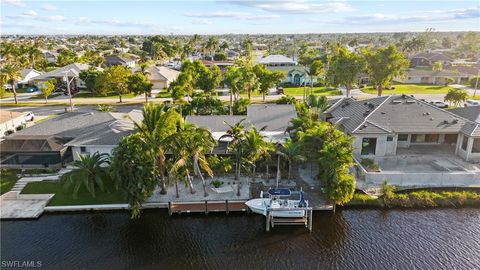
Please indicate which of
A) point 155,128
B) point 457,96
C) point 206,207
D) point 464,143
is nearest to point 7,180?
point 155,128

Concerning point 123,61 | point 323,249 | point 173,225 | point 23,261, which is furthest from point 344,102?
point 123,61

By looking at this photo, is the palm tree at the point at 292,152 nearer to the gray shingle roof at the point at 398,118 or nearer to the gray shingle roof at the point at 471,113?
the gray shingle roof at the point at 398,118

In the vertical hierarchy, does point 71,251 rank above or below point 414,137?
below

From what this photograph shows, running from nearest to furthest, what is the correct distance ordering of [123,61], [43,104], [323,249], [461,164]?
[323,249]
[461,164]
[43,104]
[123,61]

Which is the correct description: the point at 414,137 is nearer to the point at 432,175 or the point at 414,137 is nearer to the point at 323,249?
the point at 432,175

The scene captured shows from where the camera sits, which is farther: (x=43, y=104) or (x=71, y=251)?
(x=43, y=104)

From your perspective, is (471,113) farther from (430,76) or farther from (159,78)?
(159,78)

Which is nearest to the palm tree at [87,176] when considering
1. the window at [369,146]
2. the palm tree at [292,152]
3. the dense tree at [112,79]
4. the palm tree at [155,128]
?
the palm tree at [155,128]
